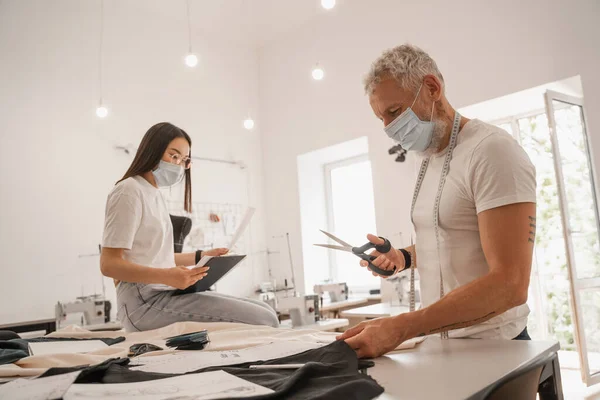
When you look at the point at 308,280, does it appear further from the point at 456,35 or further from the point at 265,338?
the point at 265,338

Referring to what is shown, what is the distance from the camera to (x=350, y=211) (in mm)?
5988

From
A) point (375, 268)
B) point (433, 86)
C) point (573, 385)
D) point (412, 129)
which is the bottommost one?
point (573, 385)

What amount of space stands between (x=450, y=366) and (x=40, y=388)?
739mm

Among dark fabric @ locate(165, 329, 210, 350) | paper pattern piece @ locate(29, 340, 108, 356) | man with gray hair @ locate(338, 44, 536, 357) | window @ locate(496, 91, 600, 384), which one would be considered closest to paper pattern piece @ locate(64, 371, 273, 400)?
man with gray hair @ locate(338, 44, 536, 357)

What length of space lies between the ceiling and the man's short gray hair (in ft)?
14.1

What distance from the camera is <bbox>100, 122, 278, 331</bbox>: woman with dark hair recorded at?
1.95m

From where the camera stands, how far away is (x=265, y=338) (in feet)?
4.52

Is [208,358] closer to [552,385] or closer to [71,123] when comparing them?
[552,385]

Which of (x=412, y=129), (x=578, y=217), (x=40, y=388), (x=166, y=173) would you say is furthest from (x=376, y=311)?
(x=40, y=388)

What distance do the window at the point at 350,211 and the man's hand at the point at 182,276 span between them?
3973 mm

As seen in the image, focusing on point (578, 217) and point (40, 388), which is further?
point (578, 217)

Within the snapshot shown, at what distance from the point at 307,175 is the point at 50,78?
9.95 ft

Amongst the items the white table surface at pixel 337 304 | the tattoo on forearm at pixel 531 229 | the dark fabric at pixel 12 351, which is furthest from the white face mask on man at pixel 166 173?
the white table surface at pixel 337 304

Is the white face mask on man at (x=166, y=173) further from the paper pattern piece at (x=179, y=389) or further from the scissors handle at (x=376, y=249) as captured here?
the paper pattern piece at (x=179, y=389)
